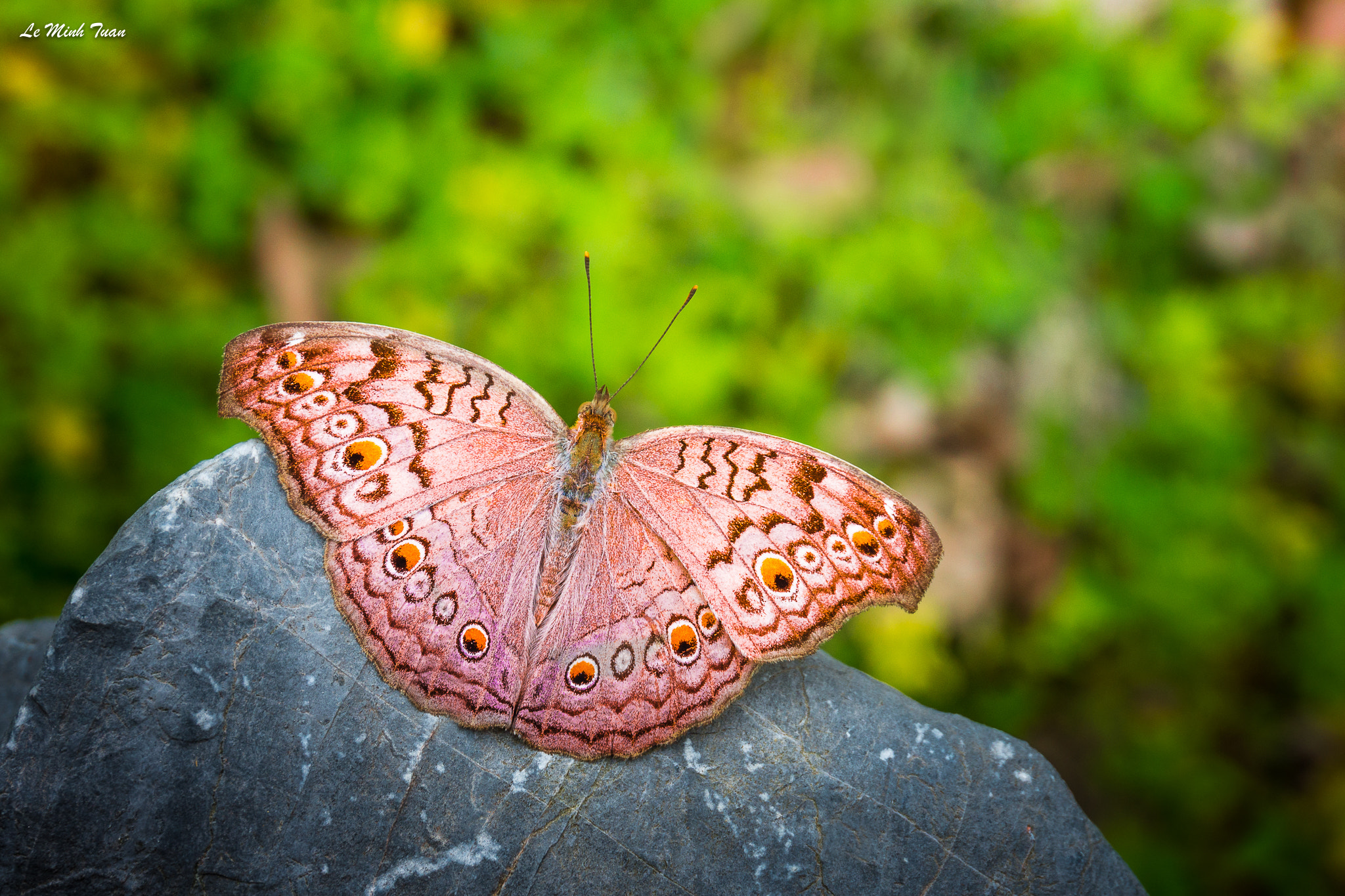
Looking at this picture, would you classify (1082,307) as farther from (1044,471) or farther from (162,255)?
(162,255)

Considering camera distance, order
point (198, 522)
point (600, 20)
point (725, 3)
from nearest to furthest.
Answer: point (198, 522)
point (600, 20)
point (725, 3)

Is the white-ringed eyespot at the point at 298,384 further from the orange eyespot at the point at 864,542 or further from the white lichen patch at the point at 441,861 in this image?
the orange eyespot at the point at 864,542

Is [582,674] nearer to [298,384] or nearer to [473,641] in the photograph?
[473,641]

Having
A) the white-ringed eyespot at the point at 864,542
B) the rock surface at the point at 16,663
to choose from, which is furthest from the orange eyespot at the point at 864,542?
the rock surface at the point at 16,663

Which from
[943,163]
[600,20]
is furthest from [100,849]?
[943,163]
